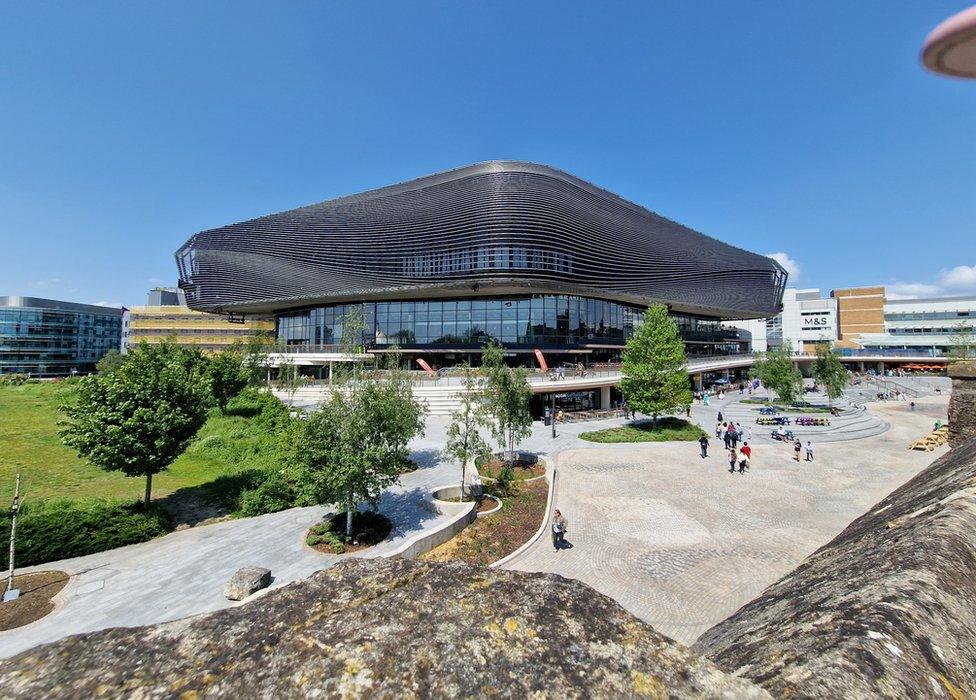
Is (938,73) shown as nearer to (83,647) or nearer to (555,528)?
(83,647)

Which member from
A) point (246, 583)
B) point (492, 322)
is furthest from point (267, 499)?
point (492, 322)

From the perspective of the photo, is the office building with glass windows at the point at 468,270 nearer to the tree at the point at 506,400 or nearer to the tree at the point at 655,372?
the tree at the point at 655,372

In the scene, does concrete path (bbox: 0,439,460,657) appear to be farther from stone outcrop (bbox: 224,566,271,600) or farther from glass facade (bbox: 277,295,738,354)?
glass facade (bbox: 277,295,738,354)

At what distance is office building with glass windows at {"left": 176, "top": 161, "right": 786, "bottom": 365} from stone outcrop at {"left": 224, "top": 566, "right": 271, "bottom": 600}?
128 ft

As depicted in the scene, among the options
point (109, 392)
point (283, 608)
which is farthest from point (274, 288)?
point (283, 608)

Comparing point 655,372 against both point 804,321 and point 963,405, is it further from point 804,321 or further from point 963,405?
point 804,321

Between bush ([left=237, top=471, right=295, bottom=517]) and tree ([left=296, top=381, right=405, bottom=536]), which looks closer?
tree ([left=296, top=381, right=405, bottom=536])

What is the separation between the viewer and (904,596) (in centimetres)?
164

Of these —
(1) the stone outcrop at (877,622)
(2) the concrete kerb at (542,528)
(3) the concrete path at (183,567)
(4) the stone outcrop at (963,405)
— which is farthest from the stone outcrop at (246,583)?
(4) the stone outcrop at (963,405)

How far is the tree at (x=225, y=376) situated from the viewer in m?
31.1

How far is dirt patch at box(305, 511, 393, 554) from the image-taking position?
38.9 ft

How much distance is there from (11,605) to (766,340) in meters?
125

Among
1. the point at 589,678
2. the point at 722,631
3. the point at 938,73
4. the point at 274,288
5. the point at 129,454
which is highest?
the point at 274,288

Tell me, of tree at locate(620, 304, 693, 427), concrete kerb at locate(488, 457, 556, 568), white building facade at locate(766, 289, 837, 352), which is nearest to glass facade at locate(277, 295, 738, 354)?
tree at locate(620, 304, 693, 427)
